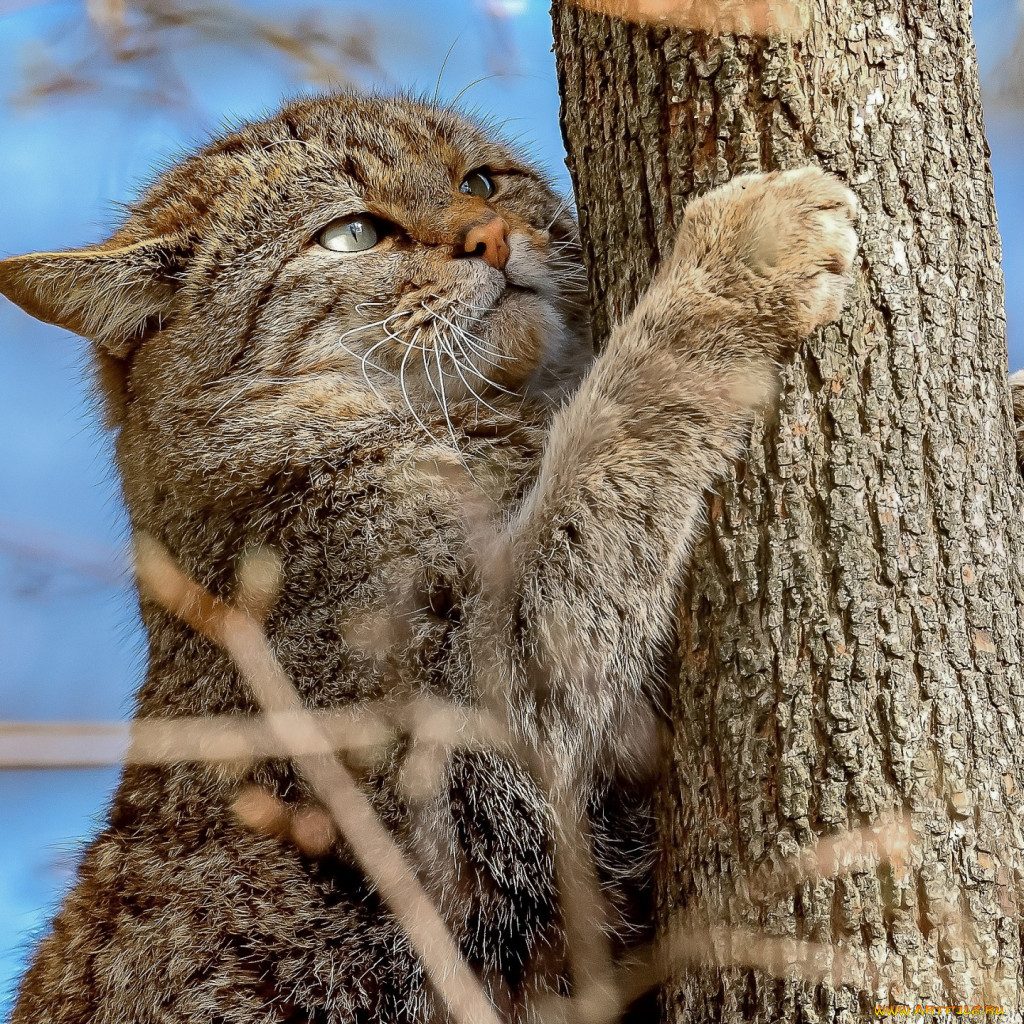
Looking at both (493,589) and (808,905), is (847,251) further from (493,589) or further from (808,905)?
(808,905)

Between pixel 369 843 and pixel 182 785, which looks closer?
pixel 369 843

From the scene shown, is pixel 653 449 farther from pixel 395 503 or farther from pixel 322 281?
pixel 322 281

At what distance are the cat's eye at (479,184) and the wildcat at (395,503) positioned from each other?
286 millimetres

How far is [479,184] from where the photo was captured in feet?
12.2

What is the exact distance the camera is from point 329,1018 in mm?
2582

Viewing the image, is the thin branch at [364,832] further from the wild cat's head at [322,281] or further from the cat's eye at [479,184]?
the cat's eye at [479,184]

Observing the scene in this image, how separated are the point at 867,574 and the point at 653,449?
0.68 meters

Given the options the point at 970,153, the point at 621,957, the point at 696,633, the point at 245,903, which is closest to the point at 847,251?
the point at 970,153

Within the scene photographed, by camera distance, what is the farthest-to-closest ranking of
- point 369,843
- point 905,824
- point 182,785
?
1. point 182,785
2. point 369,843
3. point 905,824

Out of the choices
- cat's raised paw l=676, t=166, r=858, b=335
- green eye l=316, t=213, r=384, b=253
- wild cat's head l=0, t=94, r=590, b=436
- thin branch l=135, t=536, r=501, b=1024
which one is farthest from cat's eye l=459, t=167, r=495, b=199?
thin branch l=135, t=536, r=501, b=1024

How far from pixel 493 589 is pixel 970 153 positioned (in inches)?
58.5

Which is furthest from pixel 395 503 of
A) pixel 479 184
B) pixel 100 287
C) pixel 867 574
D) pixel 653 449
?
pixel 479 184

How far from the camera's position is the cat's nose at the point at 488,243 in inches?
124

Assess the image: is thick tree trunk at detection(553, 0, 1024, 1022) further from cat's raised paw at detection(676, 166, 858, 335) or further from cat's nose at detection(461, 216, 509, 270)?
cat's nose at detection(461, 216, 509, 270)
